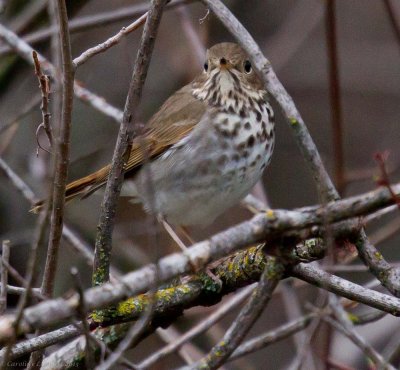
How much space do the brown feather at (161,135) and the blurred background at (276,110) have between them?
1.36ft

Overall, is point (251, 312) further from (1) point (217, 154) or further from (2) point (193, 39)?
(2) point (193, 39)

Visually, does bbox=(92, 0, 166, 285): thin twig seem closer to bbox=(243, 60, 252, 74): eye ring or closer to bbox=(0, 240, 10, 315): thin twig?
bbox=(0, 240, 10, 315): thin twig

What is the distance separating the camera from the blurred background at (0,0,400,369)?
5219 mm

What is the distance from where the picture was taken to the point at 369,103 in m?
7.25

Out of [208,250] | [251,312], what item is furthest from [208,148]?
[208,250]

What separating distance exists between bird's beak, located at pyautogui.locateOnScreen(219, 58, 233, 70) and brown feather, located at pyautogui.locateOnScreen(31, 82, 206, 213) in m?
0.20

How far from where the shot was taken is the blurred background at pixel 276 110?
522 cm

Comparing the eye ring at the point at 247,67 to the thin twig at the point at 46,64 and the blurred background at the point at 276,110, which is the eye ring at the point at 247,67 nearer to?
the blurred background at the point at 276,110

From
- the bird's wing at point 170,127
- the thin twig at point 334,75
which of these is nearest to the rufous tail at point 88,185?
the bird's wing at point 170,127

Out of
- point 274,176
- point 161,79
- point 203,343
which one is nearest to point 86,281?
point 203,343

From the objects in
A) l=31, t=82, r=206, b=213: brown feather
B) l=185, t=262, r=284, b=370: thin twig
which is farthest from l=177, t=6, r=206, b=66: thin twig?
l=185, t=262, r=284, b=370: thin twig

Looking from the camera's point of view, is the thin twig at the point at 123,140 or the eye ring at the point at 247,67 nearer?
the thin twig at the point at 123,140

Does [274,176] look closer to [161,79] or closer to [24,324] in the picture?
[161,79]

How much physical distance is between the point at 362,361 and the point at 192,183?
1.83 m
